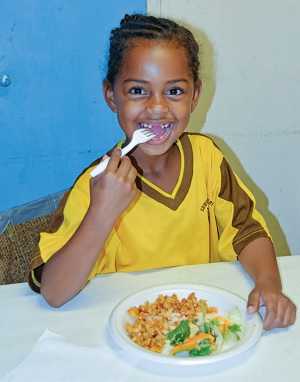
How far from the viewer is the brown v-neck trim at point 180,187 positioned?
111 centimetres

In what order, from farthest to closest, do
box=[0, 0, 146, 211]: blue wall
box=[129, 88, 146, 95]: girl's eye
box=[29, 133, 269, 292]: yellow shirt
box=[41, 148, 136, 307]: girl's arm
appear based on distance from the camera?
box=[0, 0, 146, 211]: blue wall, box=[29, 133, 269, 292]: yellow shirt, box=[129, 88, 146, 95]: girl's eye, box=[41, 148, 136, 307]: girl's arm

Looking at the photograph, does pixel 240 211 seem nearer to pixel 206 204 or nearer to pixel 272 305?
pixel 206 204

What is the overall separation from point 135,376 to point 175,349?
0.08 meters

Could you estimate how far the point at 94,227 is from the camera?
35.0 inches

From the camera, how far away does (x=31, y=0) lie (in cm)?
157

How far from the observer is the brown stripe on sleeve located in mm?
1087

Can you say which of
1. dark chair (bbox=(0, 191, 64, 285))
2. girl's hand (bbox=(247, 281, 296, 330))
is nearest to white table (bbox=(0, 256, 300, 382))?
girl's hand (bbox=(247, 281, 296, 330))

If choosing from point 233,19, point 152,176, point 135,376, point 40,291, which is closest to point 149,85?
point 152,176

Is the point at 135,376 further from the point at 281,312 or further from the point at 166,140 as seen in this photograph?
the point at 166,140

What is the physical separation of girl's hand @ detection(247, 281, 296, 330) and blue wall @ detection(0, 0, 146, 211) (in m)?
0.99

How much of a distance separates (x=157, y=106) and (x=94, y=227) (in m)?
0.26

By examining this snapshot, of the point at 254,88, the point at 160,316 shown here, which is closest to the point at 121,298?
the point at 160,316

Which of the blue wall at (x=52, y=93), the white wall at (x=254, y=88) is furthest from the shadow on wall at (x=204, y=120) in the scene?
the blue wall at (x=52, y=93)

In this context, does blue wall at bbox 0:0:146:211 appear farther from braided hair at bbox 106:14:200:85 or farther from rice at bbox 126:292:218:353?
rice at bbox 126:292:218:353
